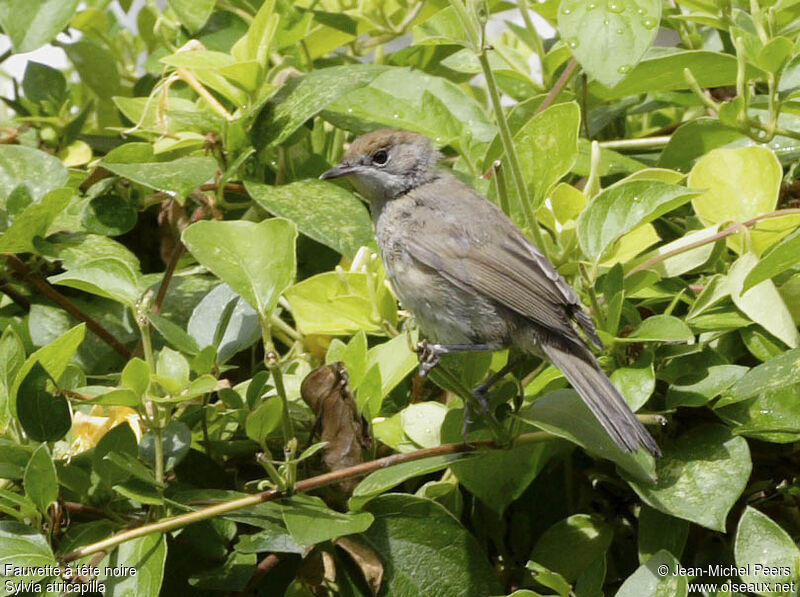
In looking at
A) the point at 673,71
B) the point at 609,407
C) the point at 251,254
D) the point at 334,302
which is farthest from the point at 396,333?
the point at 673,71

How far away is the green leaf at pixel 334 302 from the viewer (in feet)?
6.61

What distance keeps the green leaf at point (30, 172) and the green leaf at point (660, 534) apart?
138 centimetres

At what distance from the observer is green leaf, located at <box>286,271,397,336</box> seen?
2014 millimetres

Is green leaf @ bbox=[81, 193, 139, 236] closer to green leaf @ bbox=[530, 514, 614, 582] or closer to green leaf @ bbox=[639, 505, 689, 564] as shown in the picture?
green leaf @ bbox=[530, 514, 614, 582]

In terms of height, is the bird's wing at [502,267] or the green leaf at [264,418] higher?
the green leaf at [264,418]

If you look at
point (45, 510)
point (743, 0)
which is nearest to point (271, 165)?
point (45, 510)

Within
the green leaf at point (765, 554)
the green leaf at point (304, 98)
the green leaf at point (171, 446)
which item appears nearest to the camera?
the green leaf at point (765, 554)

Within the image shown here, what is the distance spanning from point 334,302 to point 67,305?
1.89 ft

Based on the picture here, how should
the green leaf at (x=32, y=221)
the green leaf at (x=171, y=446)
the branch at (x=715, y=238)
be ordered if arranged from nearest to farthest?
the green leaf at (x=171, y=446)
the branch at (x=715, y=238)
the green leaf at (x=32, y=221)

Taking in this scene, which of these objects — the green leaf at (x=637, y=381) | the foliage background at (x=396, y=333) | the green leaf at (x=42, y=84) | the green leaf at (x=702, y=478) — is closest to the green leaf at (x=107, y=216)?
the foliage background at (x=396, y=333)

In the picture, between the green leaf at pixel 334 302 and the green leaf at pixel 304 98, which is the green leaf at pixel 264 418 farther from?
the green leaf at pixel 304 98

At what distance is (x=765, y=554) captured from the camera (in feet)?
5.28

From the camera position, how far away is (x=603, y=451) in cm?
177

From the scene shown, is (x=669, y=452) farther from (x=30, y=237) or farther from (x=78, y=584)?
(x=30, y=237)
